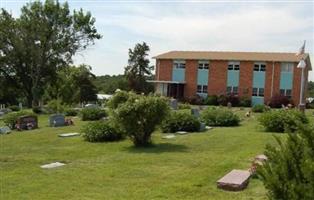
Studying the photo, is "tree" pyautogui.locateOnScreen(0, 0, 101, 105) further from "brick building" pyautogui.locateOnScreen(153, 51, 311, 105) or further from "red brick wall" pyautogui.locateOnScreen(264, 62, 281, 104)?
"red brick wall" pyautogui.locateOnScreen(264, 62, 281, 104)

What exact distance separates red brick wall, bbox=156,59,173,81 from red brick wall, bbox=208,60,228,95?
453 cm

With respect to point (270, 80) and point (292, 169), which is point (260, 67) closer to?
point (270, 80)

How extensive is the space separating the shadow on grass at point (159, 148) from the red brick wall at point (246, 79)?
128 feet

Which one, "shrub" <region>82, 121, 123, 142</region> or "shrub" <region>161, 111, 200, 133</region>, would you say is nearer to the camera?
"shrub" <region>82, 121, 123, 142</region>

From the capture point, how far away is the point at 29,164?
12258 millimetres

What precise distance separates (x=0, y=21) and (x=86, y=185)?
44.1 m

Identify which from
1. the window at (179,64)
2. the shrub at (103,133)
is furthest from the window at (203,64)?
the shrub at (103,133)

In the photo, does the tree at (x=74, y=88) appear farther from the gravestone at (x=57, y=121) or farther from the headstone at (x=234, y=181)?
the headstone at (x=234, y=181)

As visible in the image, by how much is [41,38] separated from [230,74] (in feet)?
63.3

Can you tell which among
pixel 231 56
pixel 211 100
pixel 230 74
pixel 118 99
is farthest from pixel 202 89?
pixel 118 99

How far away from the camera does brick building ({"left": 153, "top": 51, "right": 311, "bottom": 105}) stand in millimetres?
51875

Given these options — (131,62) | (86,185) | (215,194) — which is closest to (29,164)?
(86,185)

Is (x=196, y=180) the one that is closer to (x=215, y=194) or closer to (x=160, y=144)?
(x=215, y=194)

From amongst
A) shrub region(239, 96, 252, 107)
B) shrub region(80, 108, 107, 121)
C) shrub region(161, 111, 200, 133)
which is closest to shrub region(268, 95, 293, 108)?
shrub region(239, 96, 252, 107)
